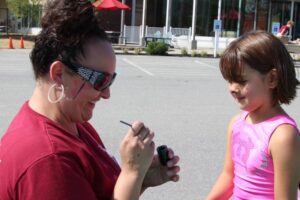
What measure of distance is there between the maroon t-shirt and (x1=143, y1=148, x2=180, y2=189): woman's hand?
0.26 meters

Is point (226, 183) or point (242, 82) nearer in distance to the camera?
point (242, 82)

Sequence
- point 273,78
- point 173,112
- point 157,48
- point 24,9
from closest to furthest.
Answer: point 273,78, point 173,112, point 157,48, point 24,9

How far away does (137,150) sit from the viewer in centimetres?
179

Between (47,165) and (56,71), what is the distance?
0.33m

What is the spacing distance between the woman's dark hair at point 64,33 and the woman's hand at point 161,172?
560 mm

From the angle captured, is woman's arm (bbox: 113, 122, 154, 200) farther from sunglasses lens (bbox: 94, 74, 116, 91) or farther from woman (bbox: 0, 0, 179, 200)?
sunglasses lens (bbox: 94, 74, 116, 91)

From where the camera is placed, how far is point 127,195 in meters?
1.79

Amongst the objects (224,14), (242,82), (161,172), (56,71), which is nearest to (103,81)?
(56,71)

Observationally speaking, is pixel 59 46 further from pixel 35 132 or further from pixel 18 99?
pixel 18 99

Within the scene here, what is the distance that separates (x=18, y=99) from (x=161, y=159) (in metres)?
7.98

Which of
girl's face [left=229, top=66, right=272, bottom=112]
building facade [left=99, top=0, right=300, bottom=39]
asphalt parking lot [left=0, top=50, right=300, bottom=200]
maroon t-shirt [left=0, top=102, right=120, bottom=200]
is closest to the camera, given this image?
maroon t-shirt [left=0, top=102, right=120, bottom=200]

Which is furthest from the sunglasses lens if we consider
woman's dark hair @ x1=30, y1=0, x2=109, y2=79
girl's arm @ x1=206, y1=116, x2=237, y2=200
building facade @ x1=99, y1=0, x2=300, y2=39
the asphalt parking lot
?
building facade @ x1=99, y1=0, x2=300, y2=39

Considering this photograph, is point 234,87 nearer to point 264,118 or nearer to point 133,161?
point 264,118

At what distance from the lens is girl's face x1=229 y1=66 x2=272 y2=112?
7.62ft
